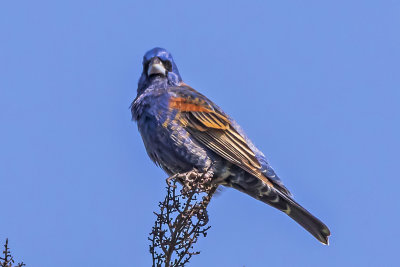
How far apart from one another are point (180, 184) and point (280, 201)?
3.38ft

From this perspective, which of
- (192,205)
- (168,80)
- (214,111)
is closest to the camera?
(192,205)

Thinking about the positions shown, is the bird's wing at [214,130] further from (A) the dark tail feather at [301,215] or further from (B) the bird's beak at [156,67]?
(B) the bird's beak at [156,67]

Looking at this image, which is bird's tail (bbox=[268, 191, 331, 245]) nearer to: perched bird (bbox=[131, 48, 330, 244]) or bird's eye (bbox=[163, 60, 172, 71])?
perched bird (bbox=[131, 48, 330, 244])

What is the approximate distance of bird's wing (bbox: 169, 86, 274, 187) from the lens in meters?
6.30

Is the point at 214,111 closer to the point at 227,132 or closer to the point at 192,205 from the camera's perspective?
the point at 227,132

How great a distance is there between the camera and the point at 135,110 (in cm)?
674

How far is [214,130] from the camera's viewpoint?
21.3ft

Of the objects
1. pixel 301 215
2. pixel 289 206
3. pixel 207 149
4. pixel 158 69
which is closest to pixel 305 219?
pixel 301 215

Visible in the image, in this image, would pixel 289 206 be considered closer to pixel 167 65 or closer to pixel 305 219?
pixel 305 219

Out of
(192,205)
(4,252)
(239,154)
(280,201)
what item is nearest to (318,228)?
(280,201)

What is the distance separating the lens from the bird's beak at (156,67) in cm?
718

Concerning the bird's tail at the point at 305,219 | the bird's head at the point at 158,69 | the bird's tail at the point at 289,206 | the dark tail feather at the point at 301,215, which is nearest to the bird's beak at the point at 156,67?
the bird's head at the point at 158,69

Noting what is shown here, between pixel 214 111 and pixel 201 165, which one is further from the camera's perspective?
pixel 214 111

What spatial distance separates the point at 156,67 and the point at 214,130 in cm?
118
